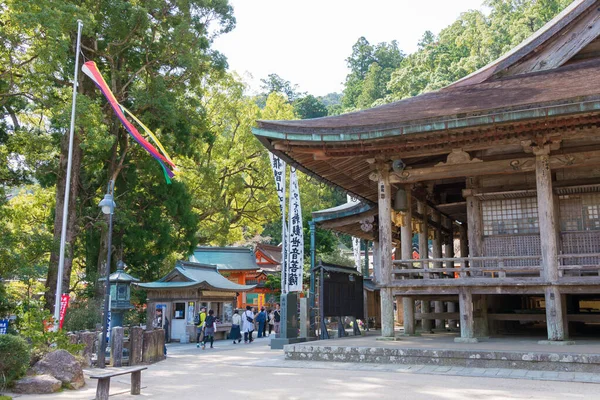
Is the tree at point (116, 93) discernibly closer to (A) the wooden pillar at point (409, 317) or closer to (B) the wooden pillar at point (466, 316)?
(A) the wooden pillar at point (409, 317)

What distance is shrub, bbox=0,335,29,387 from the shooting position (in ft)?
28.1

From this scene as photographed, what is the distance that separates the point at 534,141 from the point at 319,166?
5.08m

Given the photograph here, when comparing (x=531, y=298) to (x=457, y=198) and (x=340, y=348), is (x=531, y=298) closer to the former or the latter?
(x=457, y=198)

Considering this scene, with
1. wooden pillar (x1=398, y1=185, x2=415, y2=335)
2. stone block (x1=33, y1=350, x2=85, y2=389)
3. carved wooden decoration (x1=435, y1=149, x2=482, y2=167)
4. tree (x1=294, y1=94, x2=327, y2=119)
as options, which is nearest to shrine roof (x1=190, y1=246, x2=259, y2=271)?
wooden pillar (x1=398, y1=185, x2=415, y2=335)

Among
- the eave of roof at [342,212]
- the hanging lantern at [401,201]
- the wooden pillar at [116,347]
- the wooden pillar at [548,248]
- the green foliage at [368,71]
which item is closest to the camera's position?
the wooden pillar at [548,248]

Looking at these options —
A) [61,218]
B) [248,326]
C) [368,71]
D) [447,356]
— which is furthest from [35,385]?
[368,71]

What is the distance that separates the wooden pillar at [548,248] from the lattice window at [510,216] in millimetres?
1706

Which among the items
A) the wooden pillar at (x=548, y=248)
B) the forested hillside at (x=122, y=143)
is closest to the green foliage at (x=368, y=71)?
the forested hillside at (x=122, y=143)

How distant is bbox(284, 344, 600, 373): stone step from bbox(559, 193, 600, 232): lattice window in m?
4.07

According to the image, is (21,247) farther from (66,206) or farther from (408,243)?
(408,243)

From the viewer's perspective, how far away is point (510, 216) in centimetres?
1286

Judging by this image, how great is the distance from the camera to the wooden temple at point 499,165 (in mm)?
10750

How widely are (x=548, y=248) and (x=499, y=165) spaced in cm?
213

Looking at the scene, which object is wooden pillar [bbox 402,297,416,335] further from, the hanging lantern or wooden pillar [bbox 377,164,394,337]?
the hanging lantern
